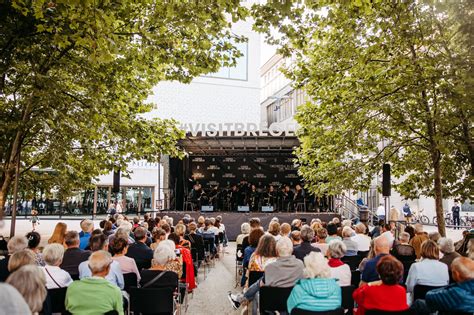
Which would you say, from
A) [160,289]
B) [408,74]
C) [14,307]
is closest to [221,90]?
[408,74]

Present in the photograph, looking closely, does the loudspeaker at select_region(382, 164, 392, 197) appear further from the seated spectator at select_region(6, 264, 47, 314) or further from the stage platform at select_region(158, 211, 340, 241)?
the seated spectator at select_region(6, 264, 47, 314)

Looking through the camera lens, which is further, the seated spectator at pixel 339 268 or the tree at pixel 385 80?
the tree at pixel 385 80

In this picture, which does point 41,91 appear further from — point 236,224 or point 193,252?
point 236,224

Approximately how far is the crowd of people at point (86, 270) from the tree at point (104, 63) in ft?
8.54

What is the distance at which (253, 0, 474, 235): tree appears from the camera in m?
7.68

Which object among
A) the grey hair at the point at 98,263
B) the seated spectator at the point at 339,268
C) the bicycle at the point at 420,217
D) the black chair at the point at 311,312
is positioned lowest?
the bicycle at the point at 420,217

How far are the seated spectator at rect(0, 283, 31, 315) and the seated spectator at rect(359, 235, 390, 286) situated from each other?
390 cm

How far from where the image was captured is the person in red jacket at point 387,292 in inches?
134

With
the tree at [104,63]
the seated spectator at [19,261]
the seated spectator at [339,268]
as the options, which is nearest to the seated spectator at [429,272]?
the seated spectator at [339,268]

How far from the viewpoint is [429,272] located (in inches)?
175

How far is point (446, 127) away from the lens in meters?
9.07

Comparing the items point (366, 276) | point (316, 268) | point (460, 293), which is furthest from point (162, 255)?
point (460, 293)

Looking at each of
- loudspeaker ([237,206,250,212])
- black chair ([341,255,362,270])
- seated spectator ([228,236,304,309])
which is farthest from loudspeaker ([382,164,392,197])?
loudspeaker ([237,206,250,212])

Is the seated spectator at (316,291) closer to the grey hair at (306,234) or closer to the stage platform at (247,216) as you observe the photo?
the grey hair at (306,234)
